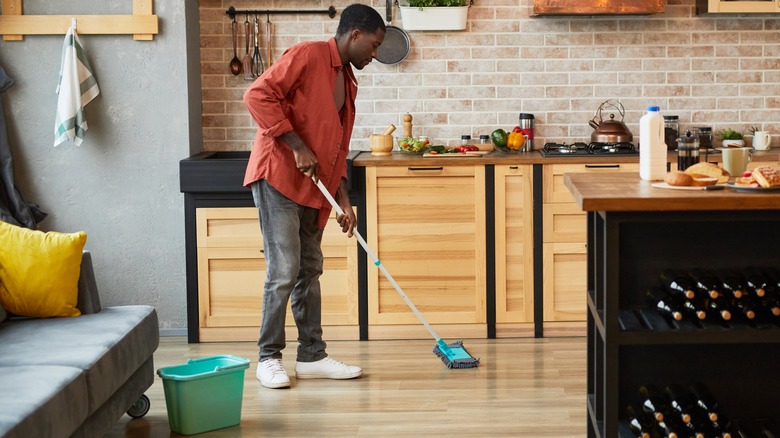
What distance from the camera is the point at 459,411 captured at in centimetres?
390

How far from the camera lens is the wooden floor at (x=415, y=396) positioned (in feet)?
12.2

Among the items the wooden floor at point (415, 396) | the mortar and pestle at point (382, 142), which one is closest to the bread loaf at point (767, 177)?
the wooden floor at point (415, 396)

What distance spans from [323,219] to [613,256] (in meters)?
1.82

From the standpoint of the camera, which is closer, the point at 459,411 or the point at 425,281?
the point at 459,411

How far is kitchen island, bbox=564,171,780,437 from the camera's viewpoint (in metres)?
2.72

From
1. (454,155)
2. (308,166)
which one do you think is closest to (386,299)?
(454,155)

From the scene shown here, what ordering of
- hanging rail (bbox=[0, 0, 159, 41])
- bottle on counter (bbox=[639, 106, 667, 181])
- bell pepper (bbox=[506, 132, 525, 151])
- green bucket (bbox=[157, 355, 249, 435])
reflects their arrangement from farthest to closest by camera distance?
1. bell pepper (bbox=[506, 132, 525, 151])
2. hanging rail (bbox=[0, 0, 159, 41])
3. green bucket (bbox=[157, 355, 249, 435])
4. bottle on counter (bbox=[639, 106, 667, 181])

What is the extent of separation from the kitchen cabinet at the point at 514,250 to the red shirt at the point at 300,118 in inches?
43.5

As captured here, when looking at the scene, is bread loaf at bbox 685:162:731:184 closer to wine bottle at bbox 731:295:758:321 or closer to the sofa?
wine bottle at bbox 731:295:758:321

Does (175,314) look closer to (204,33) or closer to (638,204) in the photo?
(204,33)

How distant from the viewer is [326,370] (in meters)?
4.39

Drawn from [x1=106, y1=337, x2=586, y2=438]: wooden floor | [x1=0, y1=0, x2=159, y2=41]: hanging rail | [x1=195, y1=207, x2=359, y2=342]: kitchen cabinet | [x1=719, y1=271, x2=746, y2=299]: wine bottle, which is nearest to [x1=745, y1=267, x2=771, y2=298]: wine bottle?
[x1=719, y1=271, x2=746, y2=299]: wine bottle

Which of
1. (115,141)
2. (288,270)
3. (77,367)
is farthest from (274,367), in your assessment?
(115,141)

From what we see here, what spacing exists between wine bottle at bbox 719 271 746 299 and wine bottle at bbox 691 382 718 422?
308mm
